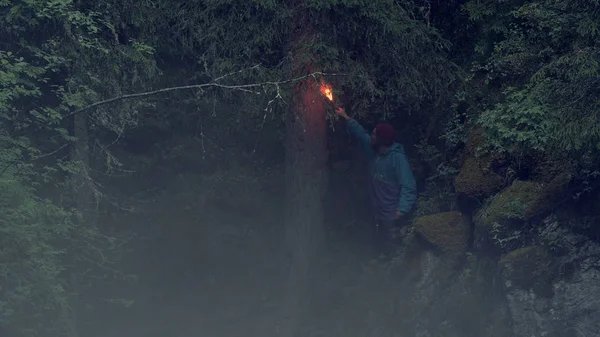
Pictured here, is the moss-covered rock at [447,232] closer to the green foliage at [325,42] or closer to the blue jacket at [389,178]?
the blue jacket at [389,178]

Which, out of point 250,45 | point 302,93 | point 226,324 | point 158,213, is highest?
point 250,45

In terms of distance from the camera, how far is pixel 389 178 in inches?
420

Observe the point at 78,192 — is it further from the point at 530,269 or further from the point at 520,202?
the point at 530,269

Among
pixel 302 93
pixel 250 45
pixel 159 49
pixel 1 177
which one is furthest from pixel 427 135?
pixel 1 177

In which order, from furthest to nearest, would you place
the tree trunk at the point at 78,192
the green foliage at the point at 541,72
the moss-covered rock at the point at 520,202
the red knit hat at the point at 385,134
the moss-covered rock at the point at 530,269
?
the tree trunk at the point at 78,192
the red knit hat at the point at 385,134
the moss-covered rock at the point at 520,202
the moss-covered rock at the point at 530,269
the green foliage at the point at 541,72

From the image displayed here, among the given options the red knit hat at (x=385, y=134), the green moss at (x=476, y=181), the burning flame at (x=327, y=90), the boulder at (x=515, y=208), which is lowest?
the boulder at (x=515, y=208)

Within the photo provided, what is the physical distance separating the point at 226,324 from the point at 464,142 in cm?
517

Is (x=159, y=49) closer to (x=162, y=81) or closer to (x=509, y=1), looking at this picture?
(x=162, y=81)

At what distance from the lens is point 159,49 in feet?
36.1

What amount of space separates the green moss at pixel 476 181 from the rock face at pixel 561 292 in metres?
1.13

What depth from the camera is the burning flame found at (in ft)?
32.0

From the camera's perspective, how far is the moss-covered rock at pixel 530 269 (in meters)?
8.36

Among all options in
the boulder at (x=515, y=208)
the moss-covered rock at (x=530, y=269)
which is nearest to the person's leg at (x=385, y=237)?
the boulder at (x=515, y=208)

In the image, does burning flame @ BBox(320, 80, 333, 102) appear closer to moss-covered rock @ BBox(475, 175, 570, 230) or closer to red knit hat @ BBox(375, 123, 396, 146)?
red knit hat @ BBox(375, 123, 396, 146)
